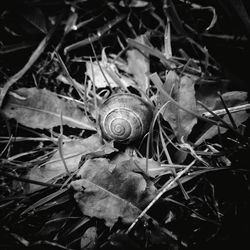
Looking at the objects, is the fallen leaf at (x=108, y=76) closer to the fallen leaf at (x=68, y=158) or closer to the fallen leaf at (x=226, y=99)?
the fallen leaf at (x=68, y=158)

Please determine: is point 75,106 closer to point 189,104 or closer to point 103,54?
point 103,54

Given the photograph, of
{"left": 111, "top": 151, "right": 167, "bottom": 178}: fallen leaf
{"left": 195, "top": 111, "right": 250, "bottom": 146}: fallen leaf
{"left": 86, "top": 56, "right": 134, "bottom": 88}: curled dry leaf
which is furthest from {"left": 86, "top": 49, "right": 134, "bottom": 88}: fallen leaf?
{"left": 195, "top": 111, "right": 250, "bottom": 146}: fallen leaf

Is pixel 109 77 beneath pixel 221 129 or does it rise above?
above

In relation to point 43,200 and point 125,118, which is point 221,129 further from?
point 43,200

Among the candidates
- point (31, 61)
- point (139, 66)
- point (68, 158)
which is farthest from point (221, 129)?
point (31, 61)

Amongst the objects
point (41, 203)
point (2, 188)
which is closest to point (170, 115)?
Result: point (41, 203)

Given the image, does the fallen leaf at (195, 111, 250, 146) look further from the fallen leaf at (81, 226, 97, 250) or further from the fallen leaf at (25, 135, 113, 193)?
the fallen leaf at (81, 226, 97, 250)
